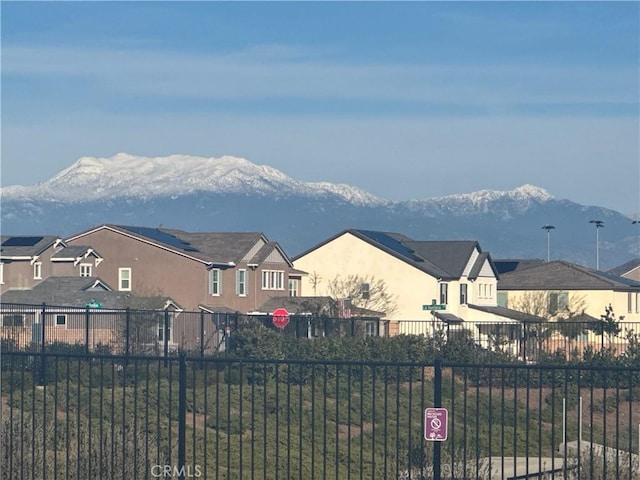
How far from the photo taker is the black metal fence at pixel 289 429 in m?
12.5

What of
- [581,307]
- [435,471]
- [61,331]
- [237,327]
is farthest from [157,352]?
[581,307]

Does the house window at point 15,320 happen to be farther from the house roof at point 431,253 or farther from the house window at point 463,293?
the house window at point 463,293

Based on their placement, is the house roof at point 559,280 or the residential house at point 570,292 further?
the house roof at point 559,280

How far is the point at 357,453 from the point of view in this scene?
749 inches

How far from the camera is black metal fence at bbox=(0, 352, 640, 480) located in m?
12.5

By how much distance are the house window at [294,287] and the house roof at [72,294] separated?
12418 millimetres

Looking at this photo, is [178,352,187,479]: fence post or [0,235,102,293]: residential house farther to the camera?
[0,235,102,293]: residential house

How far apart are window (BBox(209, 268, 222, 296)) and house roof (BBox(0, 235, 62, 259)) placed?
1034cm

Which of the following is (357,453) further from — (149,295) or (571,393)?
(149,295)

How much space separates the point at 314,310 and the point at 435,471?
48.9 metres

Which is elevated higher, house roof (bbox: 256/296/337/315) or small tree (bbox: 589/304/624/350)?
house roof (bbox: 256/296/337/315)

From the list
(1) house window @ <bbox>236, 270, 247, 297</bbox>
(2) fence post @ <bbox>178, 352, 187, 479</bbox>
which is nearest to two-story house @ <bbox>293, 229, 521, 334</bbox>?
(1) house window @ <bbox>236, 270, 247, 297</bbox>

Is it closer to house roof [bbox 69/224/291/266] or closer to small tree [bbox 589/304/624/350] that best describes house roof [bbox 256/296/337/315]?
house roof [bbox 69/224/291/266]

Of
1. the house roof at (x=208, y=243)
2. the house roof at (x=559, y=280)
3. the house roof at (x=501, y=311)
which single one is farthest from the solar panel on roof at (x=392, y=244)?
the house roof at (x=559, y=280)
